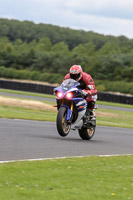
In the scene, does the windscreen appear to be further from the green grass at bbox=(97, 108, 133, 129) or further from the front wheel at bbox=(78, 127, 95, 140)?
the green grass at bbox=(97, 108, 133, 129)

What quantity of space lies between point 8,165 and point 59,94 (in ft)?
13.5

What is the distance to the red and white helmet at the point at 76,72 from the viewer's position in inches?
454

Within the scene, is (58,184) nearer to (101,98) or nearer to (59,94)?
(59,94)

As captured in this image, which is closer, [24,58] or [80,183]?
[80,183]

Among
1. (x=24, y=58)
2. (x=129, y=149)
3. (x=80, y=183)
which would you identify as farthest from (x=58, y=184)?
(x=24, y=58)

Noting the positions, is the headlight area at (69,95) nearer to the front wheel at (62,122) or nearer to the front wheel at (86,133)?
the front wheel at (62,122)

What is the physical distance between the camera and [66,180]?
6668mm

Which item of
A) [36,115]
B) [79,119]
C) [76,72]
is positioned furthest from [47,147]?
[36,115]

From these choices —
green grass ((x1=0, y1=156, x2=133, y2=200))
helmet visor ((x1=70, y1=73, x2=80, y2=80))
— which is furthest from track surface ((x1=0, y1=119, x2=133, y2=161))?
helmet visor ((x1=70, y1=73, x2=80, y2=80))

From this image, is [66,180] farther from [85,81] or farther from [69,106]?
[85,81]

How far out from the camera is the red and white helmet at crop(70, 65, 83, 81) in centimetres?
1154

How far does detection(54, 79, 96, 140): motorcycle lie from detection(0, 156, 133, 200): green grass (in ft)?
8.02

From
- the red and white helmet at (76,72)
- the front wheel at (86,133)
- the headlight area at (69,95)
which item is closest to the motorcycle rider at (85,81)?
the red and white helmet at (76,72)

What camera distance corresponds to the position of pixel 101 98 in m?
42.3
